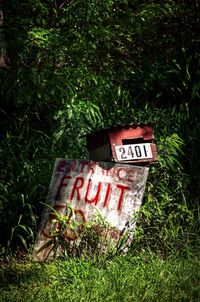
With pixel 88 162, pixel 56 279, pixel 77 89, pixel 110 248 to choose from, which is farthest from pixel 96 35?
pixel 56 279

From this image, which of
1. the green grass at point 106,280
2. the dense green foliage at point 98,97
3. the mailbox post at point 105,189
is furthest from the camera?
the dense green foliage at point 98,97

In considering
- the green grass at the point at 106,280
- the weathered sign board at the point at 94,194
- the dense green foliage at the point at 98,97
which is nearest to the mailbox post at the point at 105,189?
the weathered sign board at the point at 94,194

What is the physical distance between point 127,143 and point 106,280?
1616 mm

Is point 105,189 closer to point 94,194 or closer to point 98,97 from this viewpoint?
point 94,194

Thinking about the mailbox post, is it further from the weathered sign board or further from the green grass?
the green grass

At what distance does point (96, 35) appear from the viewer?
24.9 ft

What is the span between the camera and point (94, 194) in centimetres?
577

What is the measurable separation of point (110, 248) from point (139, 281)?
771mm

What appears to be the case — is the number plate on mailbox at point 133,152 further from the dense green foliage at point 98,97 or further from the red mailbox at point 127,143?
the dense green foliage at point 98,97

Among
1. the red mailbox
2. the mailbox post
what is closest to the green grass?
the mailbox post

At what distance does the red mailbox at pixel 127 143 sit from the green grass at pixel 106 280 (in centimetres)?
98

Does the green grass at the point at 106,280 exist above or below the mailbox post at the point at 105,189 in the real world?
below

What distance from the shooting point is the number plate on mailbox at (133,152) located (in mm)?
5832

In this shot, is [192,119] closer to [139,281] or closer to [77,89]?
[77,89]
